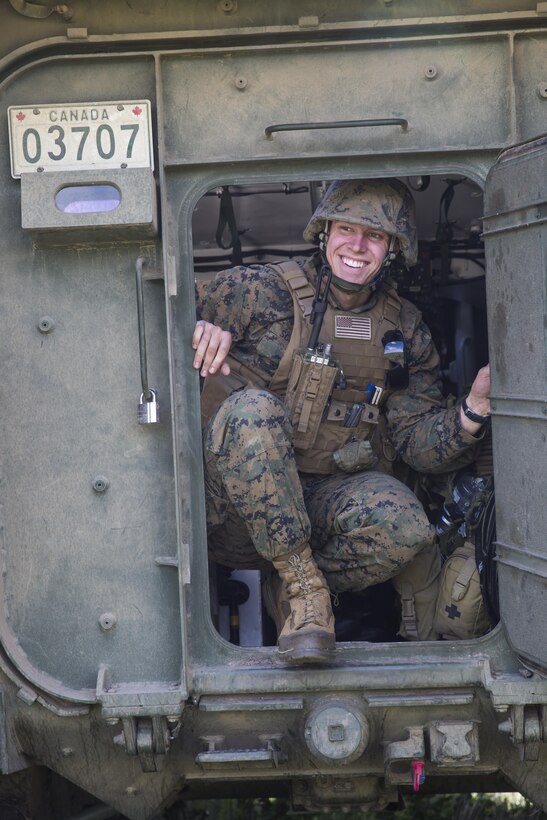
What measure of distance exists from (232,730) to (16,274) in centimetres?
155

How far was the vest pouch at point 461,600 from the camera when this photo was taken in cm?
428

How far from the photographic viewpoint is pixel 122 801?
4.04m

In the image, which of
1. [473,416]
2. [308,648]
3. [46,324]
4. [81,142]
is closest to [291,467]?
[308,648]

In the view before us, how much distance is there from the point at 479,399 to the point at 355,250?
0.71 meters

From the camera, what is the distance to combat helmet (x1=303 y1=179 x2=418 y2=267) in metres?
4.47

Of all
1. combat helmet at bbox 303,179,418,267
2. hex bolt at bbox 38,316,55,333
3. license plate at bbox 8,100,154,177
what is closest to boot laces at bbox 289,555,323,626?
hex bolt at bbox 38,316,55,333

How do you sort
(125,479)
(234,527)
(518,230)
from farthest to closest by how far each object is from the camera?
(234,527), (125,479), (518,230)

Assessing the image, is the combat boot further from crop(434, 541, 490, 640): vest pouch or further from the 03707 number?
the 03707 number

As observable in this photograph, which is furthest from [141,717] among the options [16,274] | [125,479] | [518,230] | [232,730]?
[518,230]

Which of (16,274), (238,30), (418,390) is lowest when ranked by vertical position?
(418,390)

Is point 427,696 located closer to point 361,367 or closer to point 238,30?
point 361,367

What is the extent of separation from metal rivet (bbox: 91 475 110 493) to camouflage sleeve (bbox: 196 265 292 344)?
2.93 ft

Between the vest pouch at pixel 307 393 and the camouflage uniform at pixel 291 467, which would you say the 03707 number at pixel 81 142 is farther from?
the vest pouch at pixel 307 393

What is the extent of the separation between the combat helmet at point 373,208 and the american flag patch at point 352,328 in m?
0.29
